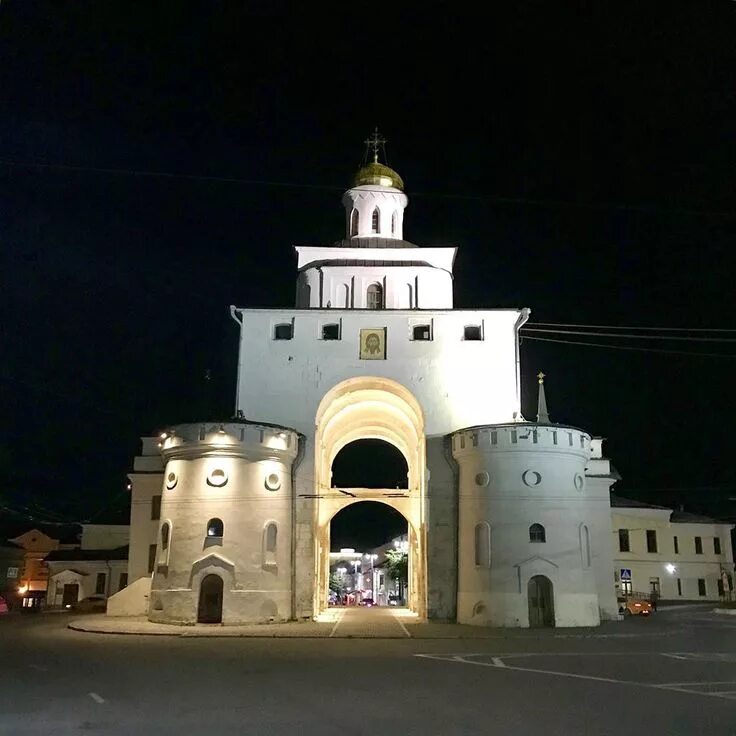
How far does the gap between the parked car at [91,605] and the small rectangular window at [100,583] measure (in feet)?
4.11

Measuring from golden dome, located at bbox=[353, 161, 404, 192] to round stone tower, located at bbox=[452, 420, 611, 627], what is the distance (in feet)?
53.5

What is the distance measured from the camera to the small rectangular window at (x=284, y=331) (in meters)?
31.9

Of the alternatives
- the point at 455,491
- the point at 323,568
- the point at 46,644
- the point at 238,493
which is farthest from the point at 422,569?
the point at 46,644

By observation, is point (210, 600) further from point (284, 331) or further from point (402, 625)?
point (284, 331)

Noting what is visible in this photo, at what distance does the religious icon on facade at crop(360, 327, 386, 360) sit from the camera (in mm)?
31516

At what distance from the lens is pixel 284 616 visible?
2731cm

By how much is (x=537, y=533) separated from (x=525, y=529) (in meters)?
0.57

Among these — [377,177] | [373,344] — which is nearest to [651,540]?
[373,344]

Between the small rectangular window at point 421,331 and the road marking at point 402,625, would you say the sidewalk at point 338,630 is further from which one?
the small rectangular window at point 421,331

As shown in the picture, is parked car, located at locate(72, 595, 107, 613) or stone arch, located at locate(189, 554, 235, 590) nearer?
stone arch, located at locate(189, 554, 235, 590)

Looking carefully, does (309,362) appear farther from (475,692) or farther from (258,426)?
Result: (475,692)

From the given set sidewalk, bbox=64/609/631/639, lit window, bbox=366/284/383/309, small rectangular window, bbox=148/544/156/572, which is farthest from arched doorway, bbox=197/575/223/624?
lit window, bbox=366/284/383/309

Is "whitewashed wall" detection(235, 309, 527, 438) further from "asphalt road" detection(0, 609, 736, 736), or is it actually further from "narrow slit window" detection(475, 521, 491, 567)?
"asphalt road" detection(0, 609, 736, 736)

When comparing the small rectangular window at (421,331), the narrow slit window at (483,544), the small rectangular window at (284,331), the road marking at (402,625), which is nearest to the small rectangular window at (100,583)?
the road marking at (402,625)
